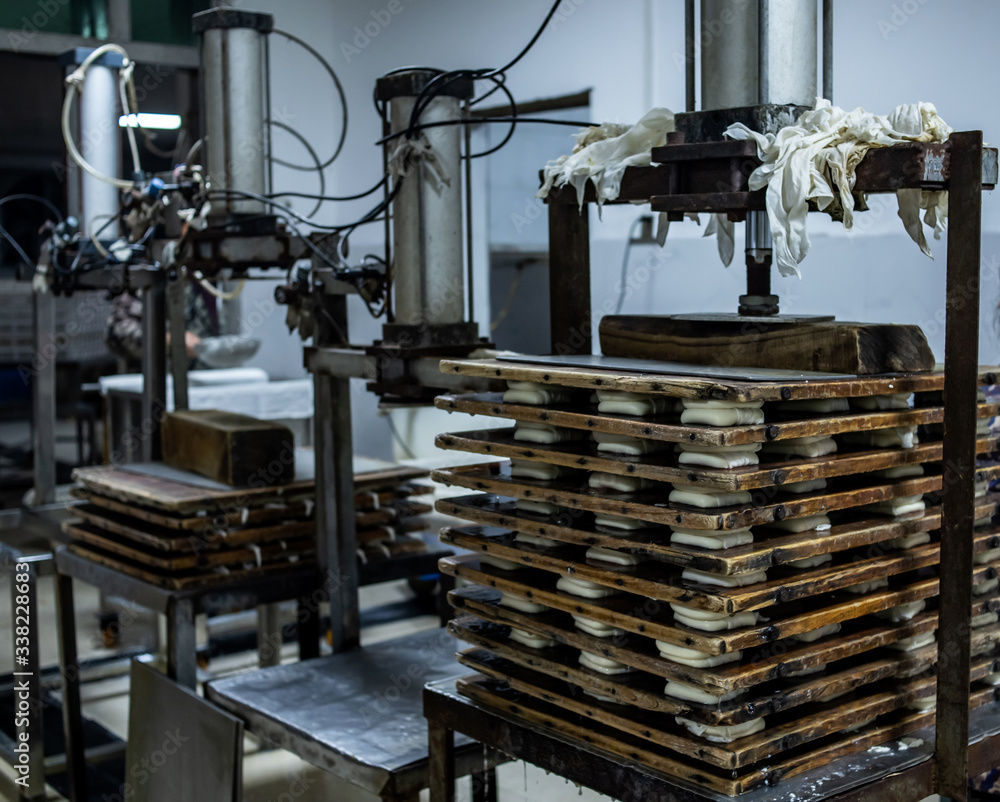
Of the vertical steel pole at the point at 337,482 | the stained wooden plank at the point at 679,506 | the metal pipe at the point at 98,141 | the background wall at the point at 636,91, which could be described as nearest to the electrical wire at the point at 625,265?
the background wall at the point at 636,91

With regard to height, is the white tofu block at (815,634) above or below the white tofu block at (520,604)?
above

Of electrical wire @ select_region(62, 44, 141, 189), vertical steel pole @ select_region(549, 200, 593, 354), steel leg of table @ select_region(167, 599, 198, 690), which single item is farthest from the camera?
electrical wire @ select_region(62, 44, 141, 189)

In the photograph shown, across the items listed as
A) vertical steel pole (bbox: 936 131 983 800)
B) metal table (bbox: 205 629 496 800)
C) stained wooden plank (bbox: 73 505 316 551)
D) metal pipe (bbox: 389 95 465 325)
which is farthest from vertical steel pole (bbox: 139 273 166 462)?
vertical steel pole (bbox: 936 131 983 800)

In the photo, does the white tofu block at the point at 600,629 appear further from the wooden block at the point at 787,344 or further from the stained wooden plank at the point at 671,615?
the wooden block at the point at 787,344

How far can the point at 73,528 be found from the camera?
248 cm

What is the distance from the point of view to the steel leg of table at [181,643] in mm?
2105

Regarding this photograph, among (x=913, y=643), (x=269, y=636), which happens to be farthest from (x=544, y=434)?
(x=269, y=636)

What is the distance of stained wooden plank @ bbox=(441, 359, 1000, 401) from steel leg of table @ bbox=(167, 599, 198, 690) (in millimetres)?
1090

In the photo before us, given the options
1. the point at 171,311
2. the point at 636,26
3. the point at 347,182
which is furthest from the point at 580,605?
the point at 347,182

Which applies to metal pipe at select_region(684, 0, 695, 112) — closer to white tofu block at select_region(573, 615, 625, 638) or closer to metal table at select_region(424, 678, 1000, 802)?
white tofu block at select_region(573, 615, 625, 638)

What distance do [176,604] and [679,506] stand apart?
1348mm

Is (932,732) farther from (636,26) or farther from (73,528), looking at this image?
(636,26)

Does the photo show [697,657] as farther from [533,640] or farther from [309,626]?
[309,626]

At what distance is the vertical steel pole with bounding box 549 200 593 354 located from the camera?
5.13ft
